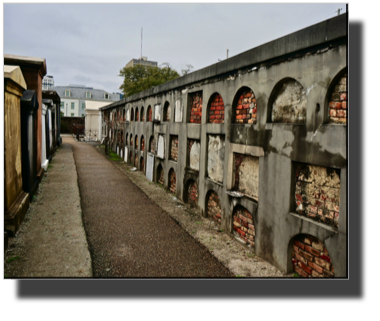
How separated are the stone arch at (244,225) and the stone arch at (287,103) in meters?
1.62

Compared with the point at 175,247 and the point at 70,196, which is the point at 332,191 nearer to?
the point at 175,247

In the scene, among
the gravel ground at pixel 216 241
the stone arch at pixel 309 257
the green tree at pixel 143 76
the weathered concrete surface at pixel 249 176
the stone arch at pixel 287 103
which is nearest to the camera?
the stone arch at pixel 309 257

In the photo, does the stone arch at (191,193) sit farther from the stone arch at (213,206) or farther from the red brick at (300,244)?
the red brick at (300,244)

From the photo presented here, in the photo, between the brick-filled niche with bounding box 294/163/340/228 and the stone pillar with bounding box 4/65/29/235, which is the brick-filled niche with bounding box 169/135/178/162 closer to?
the stone pillar with bounding box 4/65/29/235

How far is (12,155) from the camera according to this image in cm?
538

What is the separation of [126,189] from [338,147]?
6947mm

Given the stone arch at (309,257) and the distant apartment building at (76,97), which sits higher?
the distant apartment building at (76,97)

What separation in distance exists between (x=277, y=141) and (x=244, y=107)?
3.92ft

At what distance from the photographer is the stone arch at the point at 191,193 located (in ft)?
23.2

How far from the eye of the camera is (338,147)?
3146 mm

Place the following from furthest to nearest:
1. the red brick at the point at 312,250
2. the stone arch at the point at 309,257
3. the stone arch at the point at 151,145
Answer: the stone arch at the point at 151,145 → the red brick at the point at 312,250 → the stone arch at the point at 309,257

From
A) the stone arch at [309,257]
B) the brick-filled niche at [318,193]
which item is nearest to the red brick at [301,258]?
the stone arch at [309,257]

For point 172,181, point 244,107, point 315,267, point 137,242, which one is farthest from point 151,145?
point 315,267

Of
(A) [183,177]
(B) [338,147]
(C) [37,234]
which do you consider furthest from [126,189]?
(B) [338,147]
